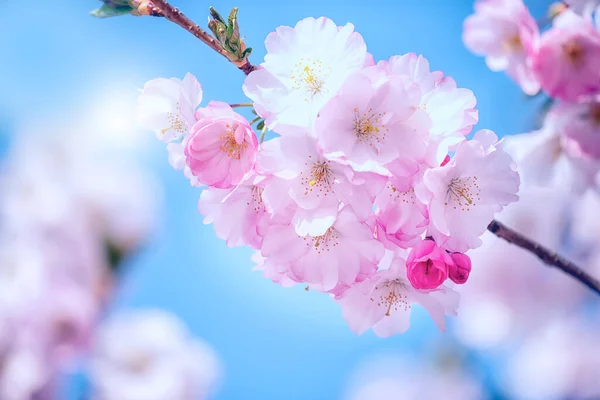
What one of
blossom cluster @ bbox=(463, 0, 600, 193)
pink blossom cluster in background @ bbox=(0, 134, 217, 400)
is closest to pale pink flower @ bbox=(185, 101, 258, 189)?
blossom cluster @ bbox=(463, 0, 600, 193)

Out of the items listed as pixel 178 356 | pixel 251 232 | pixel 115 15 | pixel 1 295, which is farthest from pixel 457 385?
pixel 115 15

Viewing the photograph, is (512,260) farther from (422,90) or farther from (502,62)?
(422,90)

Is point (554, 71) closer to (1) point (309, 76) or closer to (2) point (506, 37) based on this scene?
(2) point (506, 37)

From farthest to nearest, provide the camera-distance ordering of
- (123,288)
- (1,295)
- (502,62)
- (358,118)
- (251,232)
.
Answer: (1,295) → (123,288) → (502,62) → (251,232) → (358,118)

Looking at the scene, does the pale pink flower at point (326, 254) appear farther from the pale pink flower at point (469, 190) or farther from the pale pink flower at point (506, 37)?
the pale pink flower at point (506, 37)

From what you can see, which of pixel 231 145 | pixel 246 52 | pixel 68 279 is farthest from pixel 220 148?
pixel 68 279

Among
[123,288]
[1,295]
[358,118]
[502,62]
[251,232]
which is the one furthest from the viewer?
[1,295]
